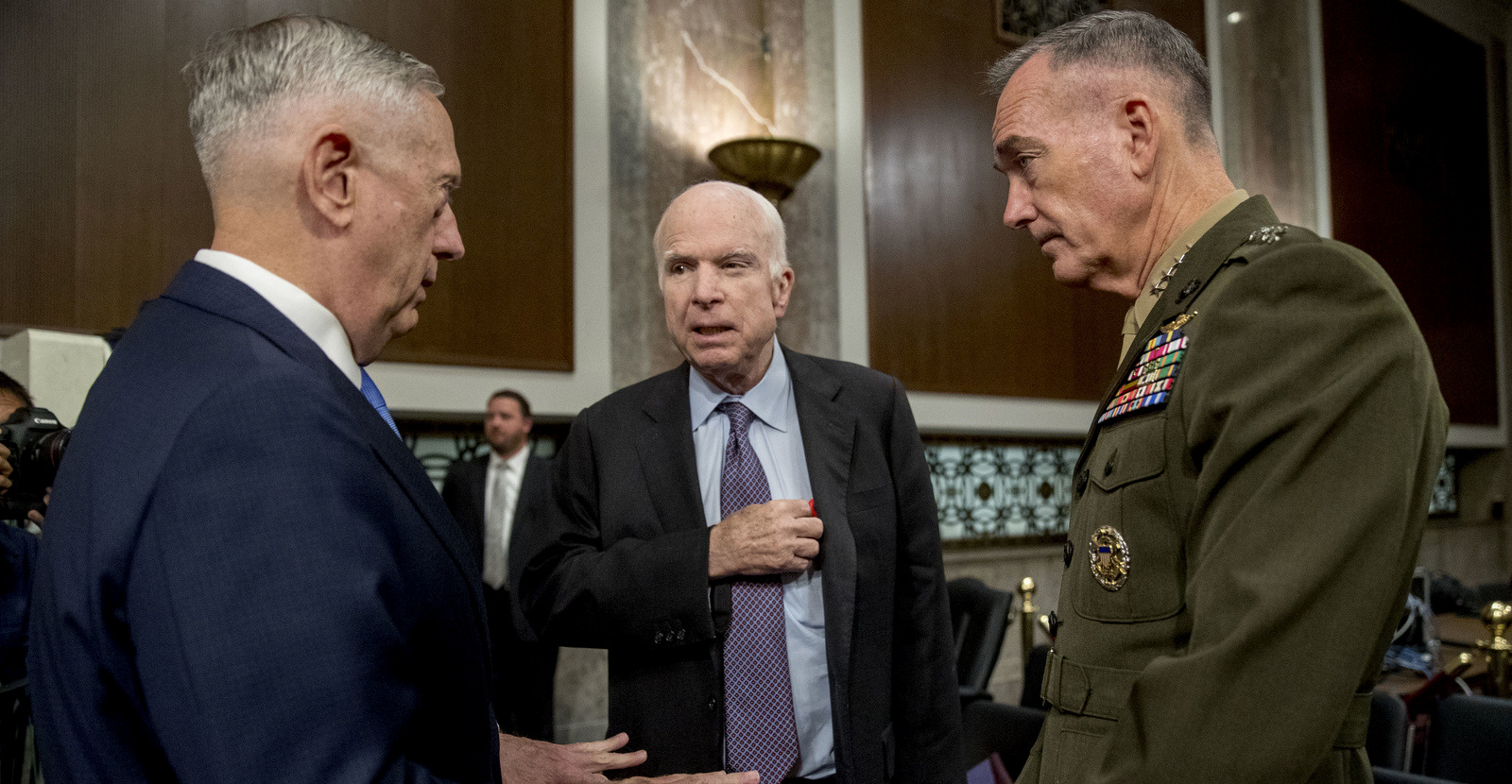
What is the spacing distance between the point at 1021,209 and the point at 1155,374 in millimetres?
353

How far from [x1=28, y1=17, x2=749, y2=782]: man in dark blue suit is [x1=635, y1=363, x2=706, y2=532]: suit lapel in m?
0.76

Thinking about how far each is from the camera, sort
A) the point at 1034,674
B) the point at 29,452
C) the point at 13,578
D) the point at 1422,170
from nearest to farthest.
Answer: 1. the point at 29,452
2. the point at 13,578
3. the point at 1034,674
4. the point at 1422,170

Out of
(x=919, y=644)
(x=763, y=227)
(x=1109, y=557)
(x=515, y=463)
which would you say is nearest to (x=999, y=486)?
(x=515, y=463)

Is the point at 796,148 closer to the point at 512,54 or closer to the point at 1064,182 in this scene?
the point at 512,54

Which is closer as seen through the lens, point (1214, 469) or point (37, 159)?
point (1214, 469)

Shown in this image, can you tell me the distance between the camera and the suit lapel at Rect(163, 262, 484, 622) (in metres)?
0.86

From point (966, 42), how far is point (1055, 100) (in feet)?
18.2

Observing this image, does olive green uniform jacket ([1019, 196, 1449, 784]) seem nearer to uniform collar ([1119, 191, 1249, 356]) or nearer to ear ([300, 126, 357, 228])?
uniform collar ([1119, 191, 1249, 356])

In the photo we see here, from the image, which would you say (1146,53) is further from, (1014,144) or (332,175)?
(332,175)

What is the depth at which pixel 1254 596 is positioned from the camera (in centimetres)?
84

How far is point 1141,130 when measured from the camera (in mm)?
1226

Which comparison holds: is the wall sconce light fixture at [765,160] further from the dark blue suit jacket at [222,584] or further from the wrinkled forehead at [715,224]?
the dark blue suit jacket at [222,584]

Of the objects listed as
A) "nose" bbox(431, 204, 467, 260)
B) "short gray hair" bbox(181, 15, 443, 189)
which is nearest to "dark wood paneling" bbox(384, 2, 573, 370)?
"nose" bbox(431, 204, 467, 260)

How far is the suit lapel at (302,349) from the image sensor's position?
0.86 meters
